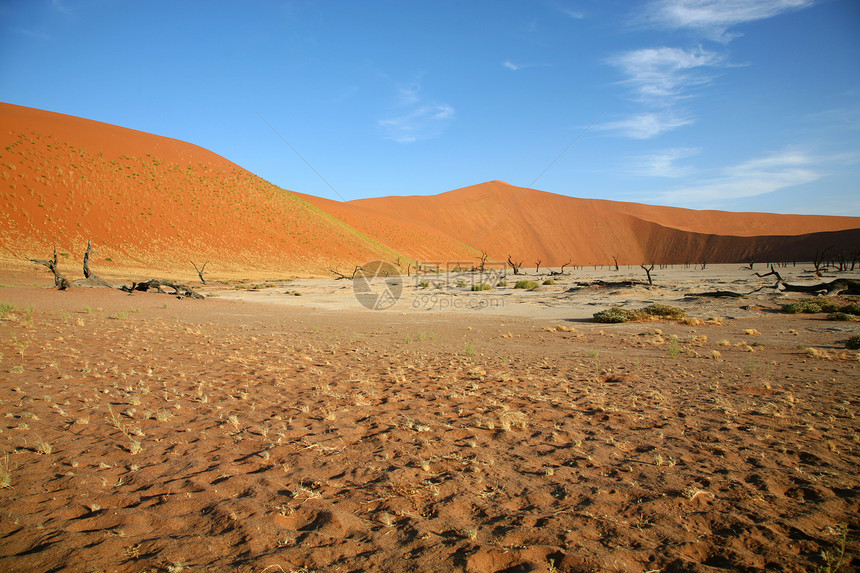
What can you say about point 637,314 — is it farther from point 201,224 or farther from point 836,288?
point 201,224

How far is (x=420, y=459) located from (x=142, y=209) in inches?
2292

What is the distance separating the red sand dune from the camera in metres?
44.6

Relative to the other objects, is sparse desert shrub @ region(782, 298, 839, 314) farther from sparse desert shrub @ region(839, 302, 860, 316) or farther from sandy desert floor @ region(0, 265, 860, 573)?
sandy desert floor @ region(0, 265, 860, 573)

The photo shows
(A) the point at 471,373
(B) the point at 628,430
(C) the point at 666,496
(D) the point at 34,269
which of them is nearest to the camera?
(C) the point at 666,496

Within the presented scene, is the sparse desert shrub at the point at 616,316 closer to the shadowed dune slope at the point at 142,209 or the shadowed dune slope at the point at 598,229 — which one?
the shadowed dune slope at the point at 142,209

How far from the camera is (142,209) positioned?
50.8 m

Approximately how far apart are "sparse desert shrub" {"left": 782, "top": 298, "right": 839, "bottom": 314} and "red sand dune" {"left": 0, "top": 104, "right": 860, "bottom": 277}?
1751 inches

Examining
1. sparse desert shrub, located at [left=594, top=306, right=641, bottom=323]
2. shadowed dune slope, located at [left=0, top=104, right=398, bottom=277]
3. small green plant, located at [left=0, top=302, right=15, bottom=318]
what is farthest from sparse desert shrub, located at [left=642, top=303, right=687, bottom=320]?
shadowed dune slope, located at [left=0, top=104, right=398, bottom=277]

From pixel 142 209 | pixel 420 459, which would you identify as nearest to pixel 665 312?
pixel 420 459

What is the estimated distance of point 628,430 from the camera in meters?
5.05

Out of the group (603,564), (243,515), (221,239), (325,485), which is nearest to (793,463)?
(603,564)

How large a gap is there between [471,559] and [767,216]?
542 ft

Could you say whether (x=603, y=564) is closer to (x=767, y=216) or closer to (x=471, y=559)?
(x=471, y=559)

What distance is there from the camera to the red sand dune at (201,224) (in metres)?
44.6
